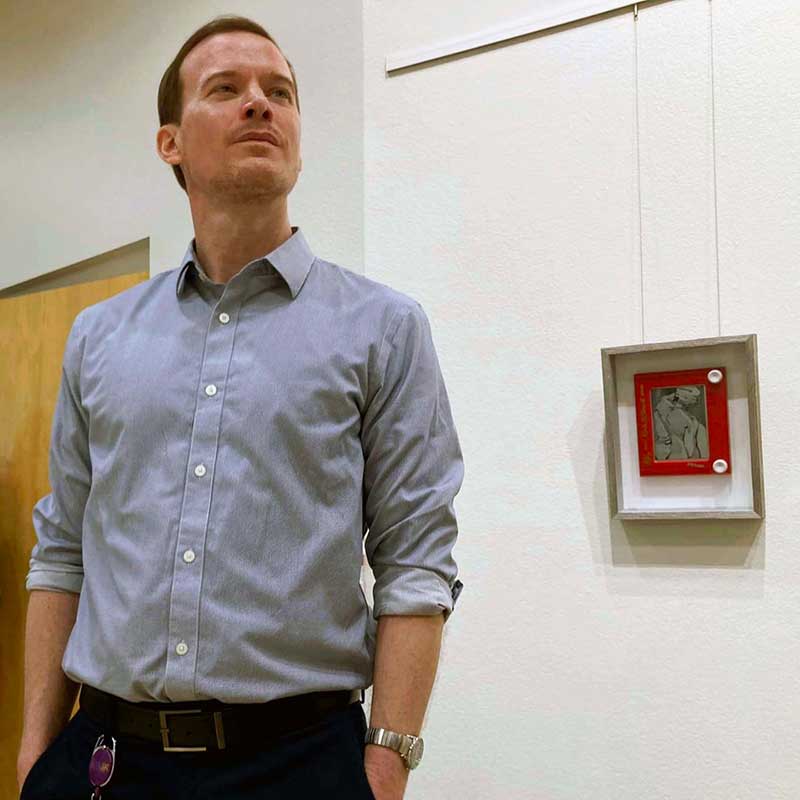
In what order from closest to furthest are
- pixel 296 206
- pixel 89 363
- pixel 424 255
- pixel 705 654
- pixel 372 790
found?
pixel 372 790 → pixel 89 363 → pixel 705 654 → pixel 424 255 → pixel 296 206

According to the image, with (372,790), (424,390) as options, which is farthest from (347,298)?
(372,790)

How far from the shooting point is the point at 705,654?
1723 mm

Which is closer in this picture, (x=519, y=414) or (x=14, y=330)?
(x=519, y=414)

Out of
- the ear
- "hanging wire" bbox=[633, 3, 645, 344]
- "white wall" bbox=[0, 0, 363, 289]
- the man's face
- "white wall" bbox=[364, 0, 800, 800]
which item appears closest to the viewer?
the man's face

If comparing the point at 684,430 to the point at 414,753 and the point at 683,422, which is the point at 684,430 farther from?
the point at 414,753

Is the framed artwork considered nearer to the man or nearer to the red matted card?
the red matted card

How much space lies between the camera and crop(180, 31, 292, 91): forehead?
1.32 meters

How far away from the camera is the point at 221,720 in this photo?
1.10m

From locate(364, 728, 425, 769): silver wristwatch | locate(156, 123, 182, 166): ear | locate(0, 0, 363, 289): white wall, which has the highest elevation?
locate(0, 0, 363, 289): white wall

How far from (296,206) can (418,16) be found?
536 millimetres

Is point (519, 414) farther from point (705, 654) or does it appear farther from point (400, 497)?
point (400, 497)

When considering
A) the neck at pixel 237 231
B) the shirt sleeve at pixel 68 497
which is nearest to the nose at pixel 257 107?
the neck at pixel 237 231

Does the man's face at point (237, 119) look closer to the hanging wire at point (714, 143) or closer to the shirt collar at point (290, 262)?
the shirt collar at point (290, 262)

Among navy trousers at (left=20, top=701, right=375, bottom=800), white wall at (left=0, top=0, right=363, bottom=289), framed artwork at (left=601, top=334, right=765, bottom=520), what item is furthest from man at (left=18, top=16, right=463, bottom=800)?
white wall at (left=0, top=0, right=363, bottom=289)
